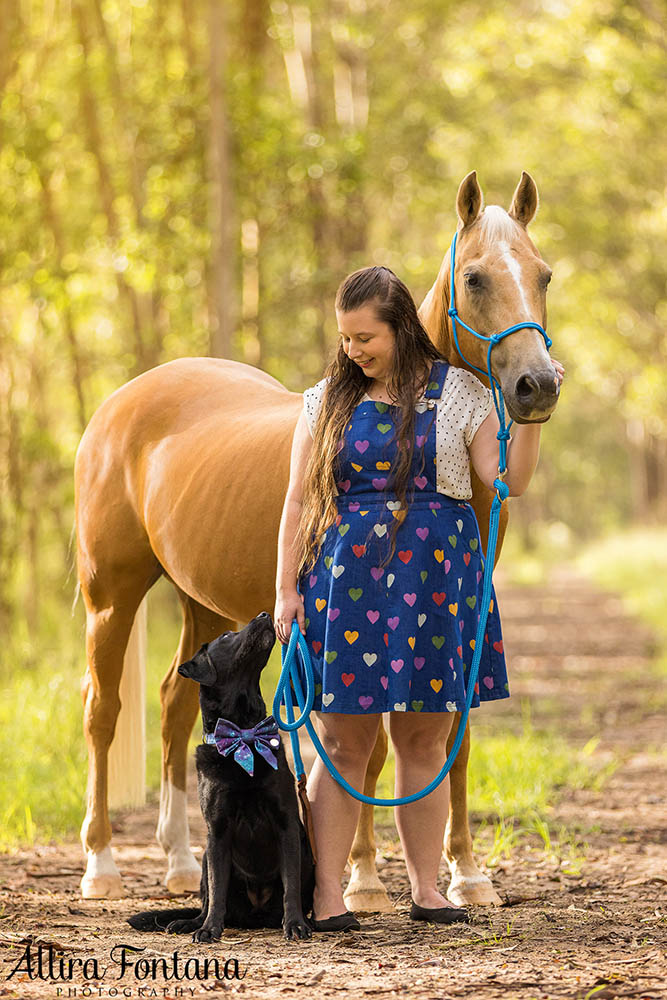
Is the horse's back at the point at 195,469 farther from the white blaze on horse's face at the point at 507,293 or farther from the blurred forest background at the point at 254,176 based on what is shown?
the white blaze on horse's face at the point at 507,293

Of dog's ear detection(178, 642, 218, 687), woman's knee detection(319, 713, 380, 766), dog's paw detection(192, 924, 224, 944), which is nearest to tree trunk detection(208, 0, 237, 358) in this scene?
dog's ear detection(178, 642, 218, 687)

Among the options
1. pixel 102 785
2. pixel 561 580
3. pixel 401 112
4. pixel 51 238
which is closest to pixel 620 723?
pixel 102 785

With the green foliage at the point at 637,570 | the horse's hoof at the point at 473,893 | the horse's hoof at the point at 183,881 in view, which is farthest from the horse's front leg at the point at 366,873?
the green foliage at the point at 637,570

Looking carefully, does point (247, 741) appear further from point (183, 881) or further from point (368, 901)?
point (183, 881)

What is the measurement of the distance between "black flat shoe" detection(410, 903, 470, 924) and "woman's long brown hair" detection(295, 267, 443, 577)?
1118 millimetres

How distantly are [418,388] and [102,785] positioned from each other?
2.31 m

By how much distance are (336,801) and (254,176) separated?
889 cm

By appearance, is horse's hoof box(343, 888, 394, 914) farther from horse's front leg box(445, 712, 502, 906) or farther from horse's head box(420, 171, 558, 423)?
horse's head box(420, 171, 558, 423)

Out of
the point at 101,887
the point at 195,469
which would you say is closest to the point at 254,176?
the point at 195,469

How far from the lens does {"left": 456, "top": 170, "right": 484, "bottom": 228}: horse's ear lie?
407cm

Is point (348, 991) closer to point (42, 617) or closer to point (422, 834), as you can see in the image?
point (422, 834)

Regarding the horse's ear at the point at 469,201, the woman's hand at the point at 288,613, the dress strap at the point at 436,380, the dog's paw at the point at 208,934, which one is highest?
the horse's ear at the point at 469,201

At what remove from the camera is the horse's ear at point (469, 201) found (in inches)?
160

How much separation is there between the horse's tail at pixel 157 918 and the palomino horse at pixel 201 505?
0.64m
